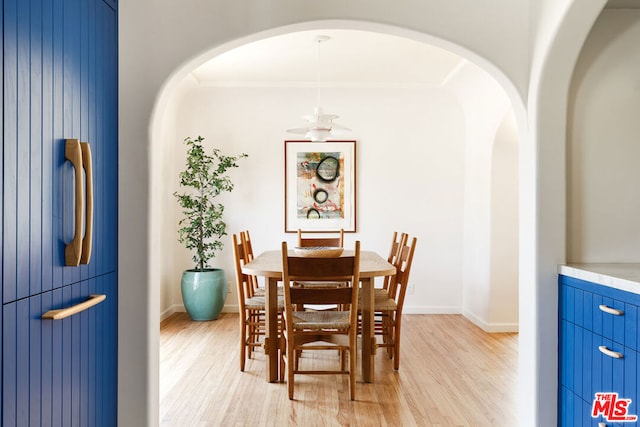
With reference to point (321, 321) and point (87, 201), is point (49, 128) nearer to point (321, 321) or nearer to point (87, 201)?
point (87, 201)

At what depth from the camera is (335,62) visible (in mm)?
5211

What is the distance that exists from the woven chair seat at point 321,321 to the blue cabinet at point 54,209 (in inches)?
52.9

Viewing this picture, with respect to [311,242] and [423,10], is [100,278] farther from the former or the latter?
[311,242]

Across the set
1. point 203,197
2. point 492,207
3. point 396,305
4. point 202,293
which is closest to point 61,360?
point 396,305

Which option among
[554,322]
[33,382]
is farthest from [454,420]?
[33,382]

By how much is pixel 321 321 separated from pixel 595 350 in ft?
5.62

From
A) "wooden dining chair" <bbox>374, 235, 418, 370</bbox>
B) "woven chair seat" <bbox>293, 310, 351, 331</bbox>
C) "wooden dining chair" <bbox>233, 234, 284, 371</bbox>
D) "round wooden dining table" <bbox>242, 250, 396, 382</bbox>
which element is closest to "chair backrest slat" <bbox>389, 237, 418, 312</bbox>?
"wooden dining chair" <bbox>374, 235, 418, 370</bbox>

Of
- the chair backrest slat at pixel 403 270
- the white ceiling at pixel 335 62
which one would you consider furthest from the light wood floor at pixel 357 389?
the white ceiling at pixel 335 62

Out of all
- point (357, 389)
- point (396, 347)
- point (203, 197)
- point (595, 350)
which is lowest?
point (357, 389)

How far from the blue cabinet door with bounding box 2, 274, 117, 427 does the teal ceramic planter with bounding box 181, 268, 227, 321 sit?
3.27 meters

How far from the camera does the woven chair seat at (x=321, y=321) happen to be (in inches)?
134

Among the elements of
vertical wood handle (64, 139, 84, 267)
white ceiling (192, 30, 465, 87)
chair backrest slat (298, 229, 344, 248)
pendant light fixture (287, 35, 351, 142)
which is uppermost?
white ceiling (192, 30, 465, 87)

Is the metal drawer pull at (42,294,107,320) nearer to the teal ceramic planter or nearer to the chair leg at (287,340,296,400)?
the chair leg at (287,340,296,400)

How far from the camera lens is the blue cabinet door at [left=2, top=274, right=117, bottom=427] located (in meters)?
1.55
